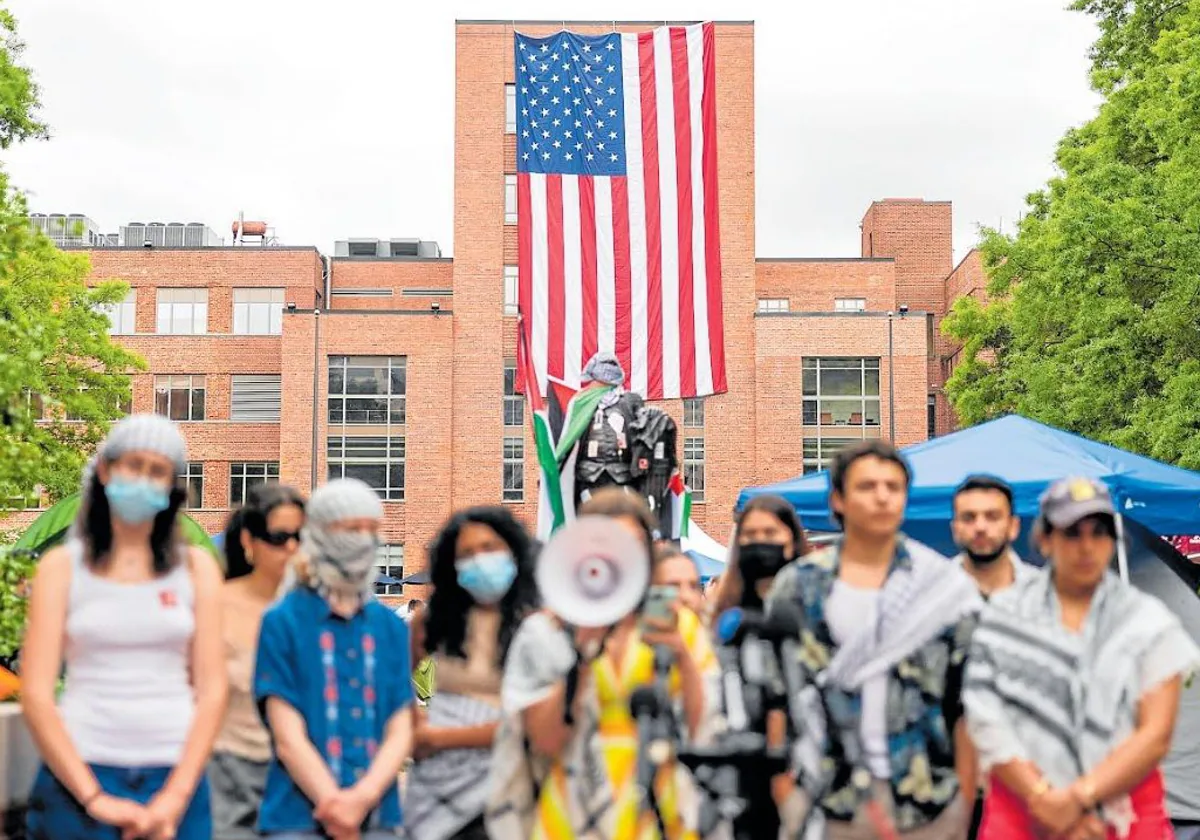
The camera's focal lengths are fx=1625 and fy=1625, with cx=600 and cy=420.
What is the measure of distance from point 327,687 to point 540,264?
10379 millimetres

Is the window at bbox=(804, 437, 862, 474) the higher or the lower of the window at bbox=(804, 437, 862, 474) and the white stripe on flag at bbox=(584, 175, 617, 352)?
the lower

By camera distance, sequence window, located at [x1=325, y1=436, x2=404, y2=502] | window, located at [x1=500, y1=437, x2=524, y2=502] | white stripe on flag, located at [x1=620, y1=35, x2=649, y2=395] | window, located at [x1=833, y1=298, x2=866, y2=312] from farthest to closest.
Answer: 1. window, located at [x1=833, y1=298, x2=866, y2=312]
2. window, located at [x1=325, y1=436, x2=404, y2=502]
3. window, located at [x1=500, y1=437, x2=524, y2=502]
4. white stripe on flag, located at [x1=620, y1=35, x2=649, y2=395]

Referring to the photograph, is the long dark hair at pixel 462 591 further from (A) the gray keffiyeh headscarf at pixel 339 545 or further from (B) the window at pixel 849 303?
(B) the window at pixel 849 303

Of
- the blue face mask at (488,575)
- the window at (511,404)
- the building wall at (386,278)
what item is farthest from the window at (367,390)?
the blue face mask at (488,575)

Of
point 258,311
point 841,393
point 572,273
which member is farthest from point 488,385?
point 572,273

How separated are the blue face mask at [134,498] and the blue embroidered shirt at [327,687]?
0.49 m

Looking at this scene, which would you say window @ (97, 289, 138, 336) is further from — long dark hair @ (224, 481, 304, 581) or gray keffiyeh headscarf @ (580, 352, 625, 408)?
long dark hair @ (224, 481, 304, 581)

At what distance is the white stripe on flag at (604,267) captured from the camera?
15195 millimetres

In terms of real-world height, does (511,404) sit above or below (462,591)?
above

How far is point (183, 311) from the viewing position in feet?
223

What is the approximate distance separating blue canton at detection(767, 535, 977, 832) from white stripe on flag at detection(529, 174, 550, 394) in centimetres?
990

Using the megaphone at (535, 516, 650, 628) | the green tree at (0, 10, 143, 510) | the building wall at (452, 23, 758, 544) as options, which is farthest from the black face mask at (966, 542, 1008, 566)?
the building wall at (452, 23, 758, 544)

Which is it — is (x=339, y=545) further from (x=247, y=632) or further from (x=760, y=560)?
(x=760, y=560)

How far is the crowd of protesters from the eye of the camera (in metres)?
4.76
